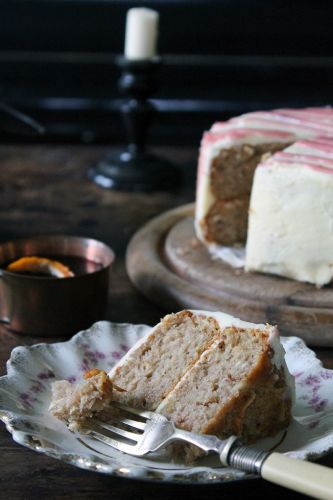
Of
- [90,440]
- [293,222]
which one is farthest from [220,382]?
[293,222]

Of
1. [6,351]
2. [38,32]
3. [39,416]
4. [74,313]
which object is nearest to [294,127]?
[74,313]

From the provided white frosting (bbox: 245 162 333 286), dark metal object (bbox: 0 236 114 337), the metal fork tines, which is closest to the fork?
the metal fork tines

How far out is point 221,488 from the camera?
1756 mm

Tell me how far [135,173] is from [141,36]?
1.96 feet

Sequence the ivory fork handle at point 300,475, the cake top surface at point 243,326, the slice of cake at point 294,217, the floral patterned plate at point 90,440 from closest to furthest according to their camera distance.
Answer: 1. the ivory fork handle at point 300,475
2. the floral patterned plate at point 90,440
3. the cake top surface at point 243,326
4. the slice of cake at point 294,217

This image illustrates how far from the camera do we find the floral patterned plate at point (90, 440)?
1.63 m

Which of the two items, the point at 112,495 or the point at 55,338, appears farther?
the point at 55,338

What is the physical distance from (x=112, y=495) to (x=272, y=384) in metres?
0.40

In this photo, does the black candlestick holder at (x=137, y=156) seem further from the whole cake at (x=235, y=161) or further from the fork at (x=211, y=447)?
the fork at (x=211, y=447)

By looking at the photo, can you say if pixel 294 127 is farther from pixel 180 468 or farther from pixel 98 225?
pixel 180 468

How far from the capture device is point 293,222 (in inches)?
107

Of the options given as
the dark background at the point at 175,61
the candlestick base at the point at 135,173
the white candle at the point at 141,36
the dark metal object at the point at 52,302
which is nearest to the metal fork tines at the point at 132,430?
the dark metal object at the point at 52,302

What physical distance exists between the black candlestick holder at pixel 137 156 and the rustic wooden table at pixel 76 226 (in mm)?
68

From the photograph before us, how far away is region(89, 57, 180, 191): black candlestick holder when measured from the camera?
3.88m
